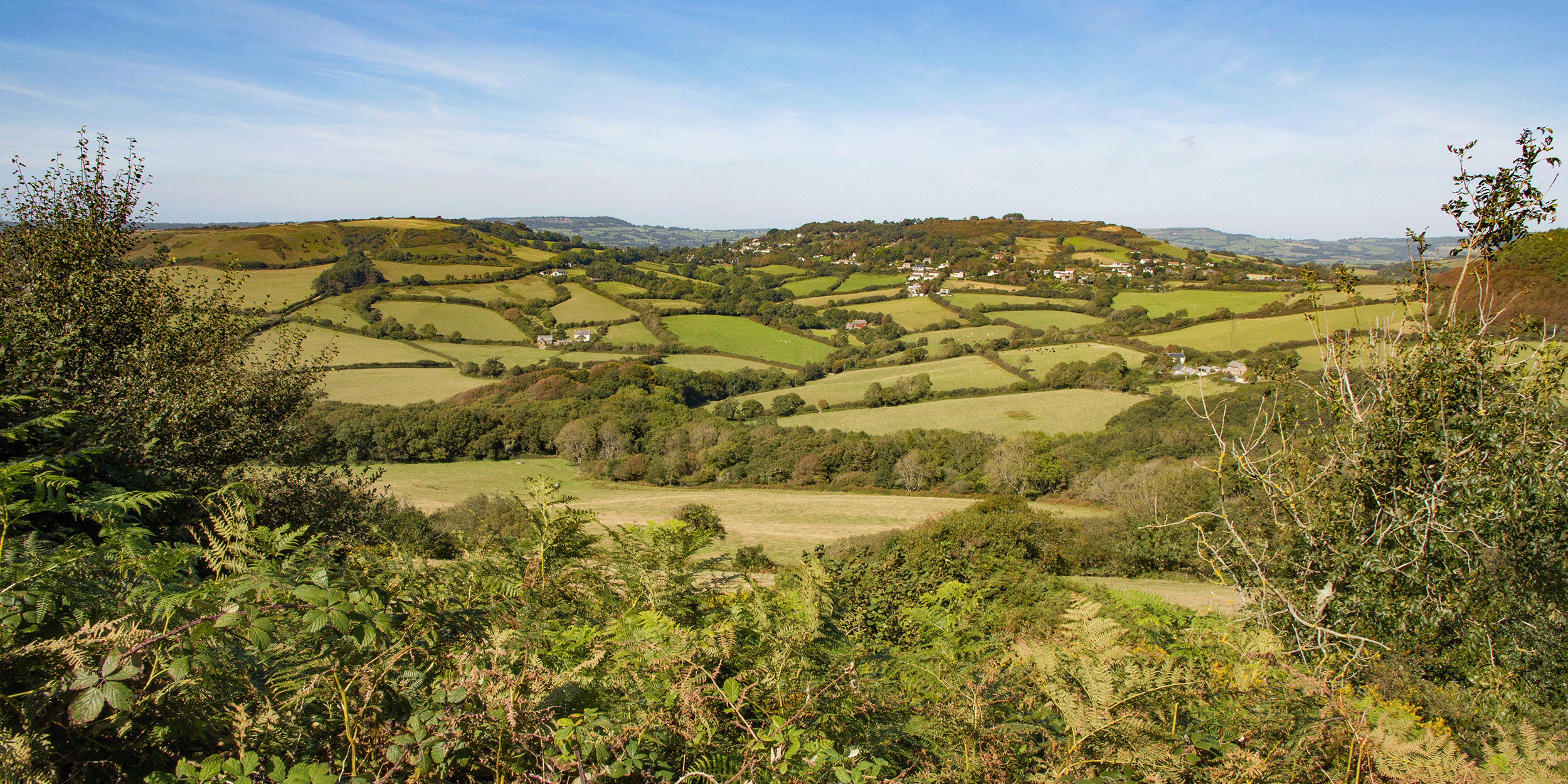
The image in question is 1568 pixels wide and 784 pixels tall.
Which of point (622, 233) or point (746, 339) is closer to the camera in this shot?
point (746, 339)

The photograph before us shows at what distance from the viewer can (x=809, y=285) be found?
87562 mm

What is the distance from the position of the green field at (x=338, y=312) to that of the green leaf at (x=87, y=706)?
214 feet

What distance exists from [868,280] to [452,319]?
162 ft

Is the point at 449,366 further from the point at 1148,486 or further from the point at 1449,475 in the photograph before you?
the point at 1449,475

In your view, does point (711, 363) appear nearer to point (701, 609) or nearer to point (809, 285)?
point (809, 285)

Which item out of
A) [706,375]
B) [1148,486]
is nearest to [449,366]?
[706,375]

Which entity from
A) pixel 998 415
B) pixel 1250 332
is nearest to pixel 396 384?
pixel 998 415

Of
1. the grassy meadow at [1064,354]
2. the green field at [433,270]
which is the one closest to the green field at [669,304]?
the green field at [433,270]

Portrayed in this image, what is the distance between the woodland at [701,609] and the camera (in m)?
1.90

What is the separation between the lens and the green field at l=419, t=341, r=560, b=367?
5819 centimetres

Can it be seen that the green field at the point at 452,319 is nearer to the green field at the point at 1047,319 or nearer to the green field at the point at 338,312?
the green field at the point at 338,312

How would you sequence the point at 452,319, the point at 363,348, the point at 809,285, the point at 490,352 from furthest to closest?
the point at 809,285 → the point at 452,319 → the point at 490,352 → the point at 363,348

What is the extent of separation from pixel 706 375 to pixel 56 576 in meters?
56.9

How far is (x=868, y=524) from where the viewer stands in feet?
93.4
